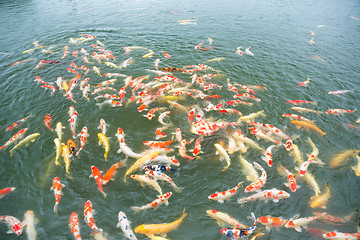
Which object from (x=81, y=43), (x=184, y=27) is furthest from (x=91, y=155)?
(x=184, y=27)

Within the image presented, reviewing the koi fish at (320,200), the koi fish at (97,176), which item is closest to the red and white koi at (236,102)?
the koi fish at (320,200)

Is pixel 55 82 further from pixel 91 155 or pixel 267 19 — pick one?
pixel 267 19

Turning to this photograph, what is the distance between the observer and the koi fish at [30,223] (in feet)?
19.1

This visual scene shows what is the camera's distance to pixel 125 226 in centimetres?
586

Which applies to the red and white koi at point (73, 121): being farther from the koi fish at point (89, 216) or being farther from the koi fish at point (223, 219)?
the koi fish at point (223, 219)

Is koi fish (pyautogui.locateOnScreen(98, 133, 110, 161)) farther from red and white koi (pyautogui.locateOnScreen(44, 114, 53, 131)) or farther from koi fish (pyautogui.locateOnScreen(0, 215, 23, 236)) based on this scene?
koi fish (pyautogui.locateOnScreen(0, 215, 23, 236))

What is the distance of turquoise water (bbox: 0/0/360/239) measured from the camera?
21.2 feet

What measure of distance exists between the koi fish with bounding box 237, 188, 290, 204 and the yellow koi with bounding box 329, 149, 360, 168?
2820 millimetres

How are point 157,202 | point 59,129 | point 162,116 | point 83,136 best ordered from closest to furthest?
1. point 157,202
2. point 83,136
3. point 59,129
4. point 162,116

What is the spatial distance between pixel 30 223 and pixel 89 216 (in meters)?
1.82

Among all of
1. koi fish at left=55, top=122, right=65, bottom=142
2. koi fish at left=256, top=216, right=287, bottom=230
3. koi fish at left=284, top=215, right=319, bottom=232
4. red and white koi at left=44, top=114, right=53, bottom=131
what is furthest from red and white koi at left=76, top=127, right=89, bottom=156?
koi fish at left=284, top=215, right=319, bottom=232

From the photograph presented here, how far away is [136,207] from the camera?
6410 mm

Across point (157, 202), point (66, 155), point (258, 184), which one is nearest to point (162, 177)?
point (157, 202)

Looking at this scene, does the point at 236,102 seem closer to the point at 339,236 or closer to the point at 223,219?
the point at 223,219
